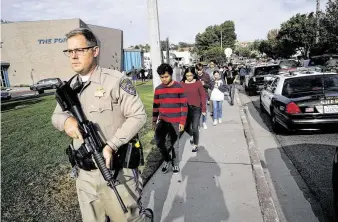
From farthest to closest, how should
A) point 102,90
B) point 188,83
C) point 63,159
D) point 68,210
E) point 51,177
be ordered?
point 188,83, point 63,159, point 51,177, point 68,210, point 102,90

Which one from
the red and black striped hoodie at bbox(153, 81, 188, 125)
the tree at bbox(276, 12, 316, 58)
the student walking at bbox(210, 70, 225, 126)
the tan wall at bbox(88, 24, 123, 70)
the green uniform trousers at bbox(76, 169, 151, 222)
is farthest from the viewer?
the tan wall at bbox(88, 24, 123, 70)

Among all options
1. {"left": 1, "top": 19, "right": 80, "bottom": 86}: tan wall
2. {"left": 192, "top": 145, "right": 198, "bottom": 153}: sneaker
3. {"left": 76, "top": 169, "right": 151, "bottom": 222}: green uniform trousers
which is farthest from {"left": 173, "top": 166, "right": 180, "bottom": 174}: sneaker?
{"left": 1, "top": 19, "right": 80, "bottom": 86}: tan wall

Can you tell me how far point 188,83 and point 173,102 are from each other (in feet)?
5.45

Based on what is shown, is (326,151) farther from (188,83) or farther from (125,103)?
(125,103)

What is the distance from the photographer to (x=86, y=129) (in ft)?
6.71

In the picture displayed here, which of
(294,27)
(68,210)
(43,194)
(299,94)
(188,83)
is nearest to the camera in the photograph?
(68,210)

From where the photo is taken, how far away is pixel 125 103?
2174mm

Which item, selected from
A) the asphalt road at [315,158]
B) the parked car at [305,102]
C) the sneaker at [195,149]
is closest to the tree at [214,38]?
the parked car at [305,102]

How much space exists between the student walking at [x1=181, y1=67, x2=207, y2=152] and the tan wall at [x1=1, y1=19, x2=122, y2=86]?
34.9 metres

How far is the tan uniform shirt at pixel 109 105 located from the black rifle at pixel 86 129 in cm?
7

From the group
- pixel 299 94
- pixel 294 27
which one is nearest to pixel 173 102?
pixel 299 94

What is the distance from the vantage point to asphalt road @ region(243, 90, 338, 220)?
409 centimetres

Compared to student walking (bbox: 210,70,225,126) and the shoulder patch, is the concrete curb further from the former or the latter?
student walking (bbox: 210,70,225,126)

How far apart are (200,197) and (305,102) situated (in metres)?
3.73
